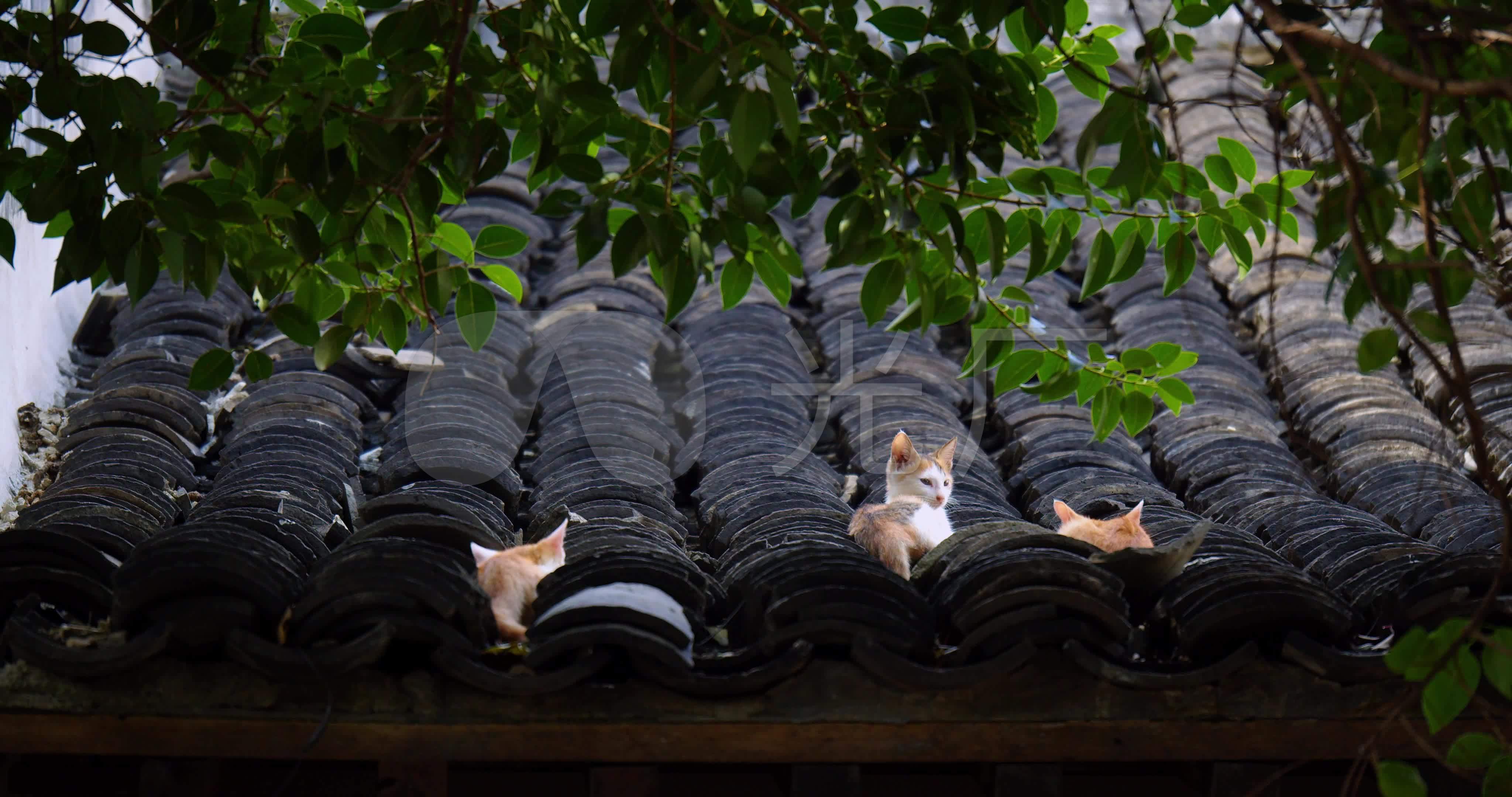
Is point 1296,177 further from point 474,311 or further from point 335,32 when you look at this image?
point 335,32

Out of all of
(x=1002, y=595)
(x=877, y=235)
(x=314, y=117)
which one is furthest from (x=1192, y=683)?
(x=314, y=117)

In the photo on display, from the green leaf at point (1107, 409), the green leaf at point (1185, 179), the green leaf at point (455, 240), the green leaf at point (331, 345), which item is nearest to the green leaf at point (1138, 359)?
the green leaf at point (1107, 409)

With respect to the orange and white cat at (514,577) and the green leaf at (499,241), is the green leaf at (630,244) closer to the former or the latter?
the green leaf at (499,241)

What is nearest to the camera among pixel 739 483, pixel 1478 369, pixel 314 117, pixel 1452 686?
pixel 1452 686

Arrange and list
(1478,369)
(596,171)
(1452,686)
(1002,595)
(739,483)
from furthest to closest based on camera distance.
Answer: (1478,369) < (739,483) < (596,171) < (1002,595) < (1452,686)

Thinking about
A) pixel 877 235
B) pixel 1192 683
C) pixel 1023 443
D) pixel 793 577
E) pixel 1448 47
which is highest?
pixel 1023 443

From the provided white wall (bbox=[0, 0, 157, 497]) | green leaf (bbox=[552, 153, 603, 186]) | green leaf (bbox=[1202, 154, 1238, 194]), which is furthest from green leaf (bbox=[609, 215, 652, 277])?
white wall (bbox=[0, 0, 157, 497])

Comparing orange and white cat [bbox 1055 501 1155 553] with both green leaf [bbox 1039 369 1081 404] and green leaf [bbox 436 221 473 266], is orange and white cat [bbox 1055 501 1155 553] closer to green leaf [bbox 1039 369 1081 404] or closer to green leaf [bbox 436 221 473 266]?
green leaf [bbox 1039 369 1081 404]

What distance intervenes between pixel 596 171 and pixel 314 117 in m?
0.64

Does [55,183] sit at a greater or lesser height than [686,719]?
greater

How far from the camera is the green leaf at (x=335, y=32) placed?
3.03 metres

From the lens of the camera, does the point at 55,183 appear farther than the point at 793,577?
Yes

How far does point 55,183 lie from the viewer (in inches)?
119

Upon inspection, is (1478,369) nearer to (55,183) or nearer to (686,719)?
(686,719)
